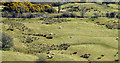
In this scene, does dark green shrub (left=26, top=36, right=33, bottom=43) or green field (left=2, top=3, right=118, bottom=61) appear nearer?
green field (left=2, top=3, right=118, bottom=61)

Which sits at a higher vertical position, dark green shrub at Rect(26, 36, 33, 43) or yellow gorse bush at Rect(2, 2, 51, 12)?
yellow gorse bush at Rect(2, 2, 51, 12)

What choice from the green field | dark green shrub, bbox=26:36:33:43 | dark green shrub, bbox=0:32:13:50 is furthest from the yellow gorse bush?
dark green shrub, bbox=0:32:13:50

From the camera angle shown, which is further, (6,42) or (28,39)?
(28,39)

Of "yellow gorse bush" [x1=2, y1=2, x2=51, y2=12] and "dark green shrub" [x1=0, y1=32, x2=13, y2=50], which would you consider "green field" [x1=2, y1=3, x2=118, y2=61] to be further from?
"yellow gorse bush" [x1=2, y1=2, x2=51, y2=12]

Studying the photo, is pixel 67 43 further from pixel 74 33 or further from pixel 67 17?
pixel 67 17

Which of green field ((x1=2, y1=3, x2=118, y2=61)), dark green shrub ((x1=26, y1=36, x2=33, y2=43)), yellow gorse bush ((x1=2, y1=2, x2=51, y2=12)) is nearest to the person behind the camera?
green field ((x1=2, y1=3, x2=118, y2=61))

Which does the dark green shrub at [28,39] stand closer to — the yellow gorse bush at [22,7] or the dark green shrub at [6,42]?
the dark green shrub at [6,42]

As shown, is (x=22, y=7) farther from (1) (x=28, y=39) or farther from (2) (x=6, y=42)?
(2) (x=6, y=42)

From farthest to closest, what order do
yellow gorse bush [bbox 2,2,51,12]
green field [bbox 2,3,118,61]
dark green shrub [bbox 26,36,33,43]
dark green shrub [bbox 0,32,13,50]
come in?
yellow gorse bush [bbox 2,2,51,12] < dark green shrub [bbox 26,36,33,43] < dark green shrub [bbox 0,32,13,50] < green field [bbox 2,3,118,61]

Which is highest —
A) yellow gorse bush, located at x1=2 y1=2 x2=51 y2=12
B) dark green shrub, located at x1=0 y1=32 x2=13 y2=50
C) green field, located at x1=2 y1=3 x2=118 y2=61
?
yellow gorse bush, located at x1=2 y1=2 x2=51 y2=12

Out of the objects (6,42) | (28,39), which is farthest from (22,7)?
(6,42)

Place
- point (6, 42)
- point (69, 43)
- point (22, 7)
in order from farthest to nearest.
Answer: point (22, 7) → point (69, 43) → point (6, 42)
